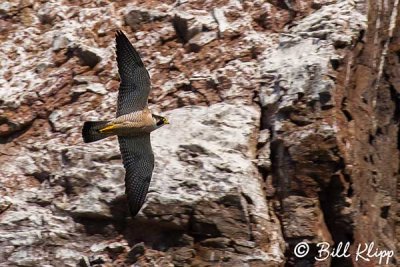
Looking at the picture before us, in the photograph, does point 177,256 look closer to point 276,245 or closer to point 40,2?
point 276,245

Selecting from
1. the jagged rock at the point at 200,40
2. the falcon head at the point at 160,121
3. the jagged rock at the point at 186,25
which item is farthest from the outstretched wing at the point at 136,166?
the jagged rock at the point at 186,25

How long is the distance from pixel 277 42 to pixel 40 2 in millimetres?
2997

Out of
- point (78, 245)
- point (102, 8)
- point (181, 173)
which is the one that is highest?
point (102, 8)

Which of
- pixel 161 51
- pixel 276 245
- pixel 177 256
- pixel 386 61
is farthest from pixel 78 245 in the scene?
pixel 386 61

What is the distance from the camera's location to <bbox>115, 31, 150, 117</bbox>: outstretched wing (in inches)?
345

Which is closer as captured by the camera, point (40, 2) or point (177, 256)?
point (177, 256)

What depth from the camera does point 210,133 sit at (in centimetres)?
918

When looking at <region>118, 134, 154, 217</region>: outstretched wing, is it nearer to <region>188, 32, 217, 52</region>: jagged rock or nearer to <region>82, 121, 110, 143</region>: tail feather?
<region>82, 121, 110, 143</region>: tail feather

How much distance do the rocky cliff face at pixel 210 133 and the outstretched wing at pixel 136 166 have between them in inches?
7.1

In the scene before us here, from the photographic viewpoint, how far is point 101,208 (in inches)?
345

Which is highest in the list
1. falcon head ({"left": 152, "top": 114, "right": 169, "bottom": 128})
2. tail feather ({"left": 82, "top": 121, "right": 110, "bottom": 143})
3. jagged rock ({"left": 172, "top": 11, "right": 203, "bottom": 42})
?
jagged rock ({"left": 172, "top": 11, "right": 203, "bottom": 42})

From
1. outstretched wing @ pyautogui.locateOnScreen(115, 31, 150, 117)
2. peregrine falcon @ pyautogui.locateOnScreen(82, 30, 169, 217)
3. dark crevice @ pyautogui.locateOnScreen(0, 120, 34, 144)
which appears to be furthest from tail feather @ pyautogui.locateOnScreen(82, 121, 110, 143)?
dark crevice @ pyautogui.locateOnScreen(0, 120, 34, 144)

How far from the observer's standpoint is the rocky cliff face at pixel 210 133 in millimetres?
8648

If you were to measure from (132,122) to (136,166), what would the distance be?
43cm
